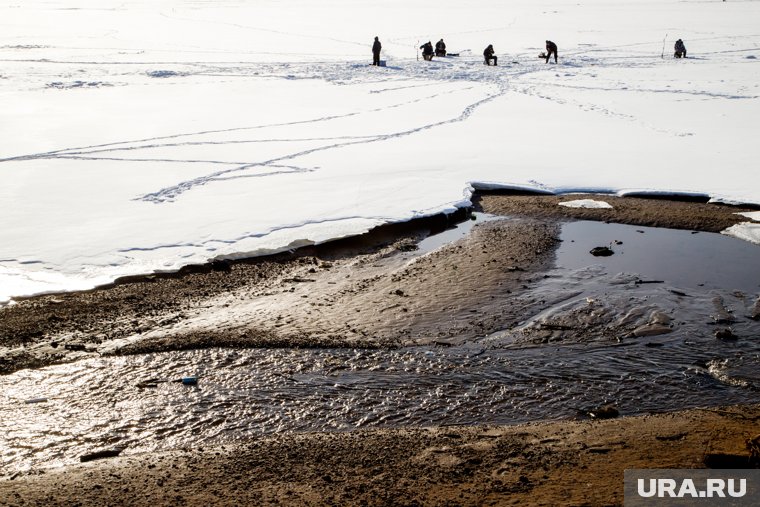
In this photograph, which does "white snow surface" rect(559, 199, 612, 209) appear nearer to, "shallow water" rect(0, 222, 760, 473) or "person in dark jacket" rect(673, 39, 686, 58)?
"shallow water" rect(0, 222, 760, 473)

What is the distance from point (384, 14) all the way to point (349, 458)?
38.5m

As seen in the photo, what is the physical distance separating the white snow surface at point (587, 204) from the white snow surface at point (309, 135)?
2.57ft

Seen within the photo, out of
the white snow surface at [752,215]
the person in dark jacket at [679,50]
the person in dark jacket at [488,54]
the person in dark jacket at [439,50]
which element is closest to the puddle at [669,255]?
the white snow surface at [752,215]

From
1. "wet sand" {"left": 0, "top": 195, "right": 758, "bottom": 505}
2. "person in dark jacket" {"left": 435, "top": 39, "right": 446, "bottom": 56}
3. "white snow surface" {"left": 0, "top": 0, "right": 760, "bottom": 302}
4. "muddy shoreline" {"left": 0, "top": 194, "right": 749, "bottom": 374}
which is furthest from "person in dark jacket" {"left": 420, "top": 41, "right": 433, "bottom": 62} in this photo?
"muddy shoreline" {"left": 0, "top": 194, "right": 749, "bottom": 374}

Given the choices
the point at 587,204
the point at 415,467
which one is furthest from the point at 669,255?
A: the point at 415,467

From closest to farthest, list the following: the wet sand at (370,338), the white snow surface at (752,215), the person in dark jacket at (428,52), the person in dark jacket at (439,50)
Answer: the wet sand at (370,338) → the white snow surface at (752,215) → the person in dark jacket at (428,52) → the person in dark jacket at (439,50)

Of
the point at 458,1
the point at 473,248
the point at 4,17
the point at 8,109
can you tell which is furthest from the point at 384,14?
the point at 473,248

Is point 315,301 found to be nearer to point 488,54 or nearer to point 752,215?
point 752,215

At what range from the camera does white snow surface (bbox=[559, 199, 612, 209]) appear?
10.5m

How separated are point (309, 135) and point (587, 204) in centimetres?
585

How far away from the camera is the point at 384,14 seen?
41000 millimetres

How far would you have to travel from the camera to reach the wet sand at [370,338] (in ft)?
15.1

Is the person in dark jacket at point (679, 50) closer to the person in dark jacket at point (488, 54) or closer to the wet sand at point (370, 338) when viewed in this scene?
the person in dark jacket at point (488, 54)

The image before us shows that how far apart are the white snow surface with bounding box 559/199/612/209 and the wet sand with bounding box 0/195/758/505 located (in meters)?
0.22
